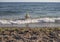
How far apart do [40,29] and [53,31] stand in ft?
2.65

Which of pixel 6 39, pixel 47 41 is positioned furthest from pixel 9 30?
pixel 47 41

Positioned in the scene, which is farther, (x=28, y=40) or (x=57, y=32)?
(x=57, y=32)

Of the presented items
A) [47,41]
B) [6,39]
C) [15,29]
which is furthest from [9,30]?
[47,41]

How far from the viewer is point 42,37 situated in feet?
44.4

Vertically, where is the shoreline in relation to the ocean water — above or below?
above

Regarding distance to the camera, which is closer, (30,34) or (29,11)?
(30,34)

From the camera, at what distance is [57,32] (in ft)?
46.8

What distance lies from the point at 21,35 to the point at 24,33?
0.47 meters

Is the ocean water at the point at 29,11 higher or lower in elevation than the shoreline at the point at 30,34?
lower

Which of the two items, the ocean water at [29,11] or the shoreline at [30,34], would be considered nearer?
the shoreline at [30,34]

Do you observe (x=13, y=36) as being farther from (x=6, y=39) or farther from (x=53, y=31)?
(x=53, y=31)

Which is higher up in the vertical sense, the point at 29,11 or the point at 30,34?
the point at 30,34

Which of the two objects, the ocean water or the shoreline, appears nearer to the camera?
the shoreline

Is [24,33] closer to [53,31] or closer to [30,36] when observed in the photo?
[30,36]
